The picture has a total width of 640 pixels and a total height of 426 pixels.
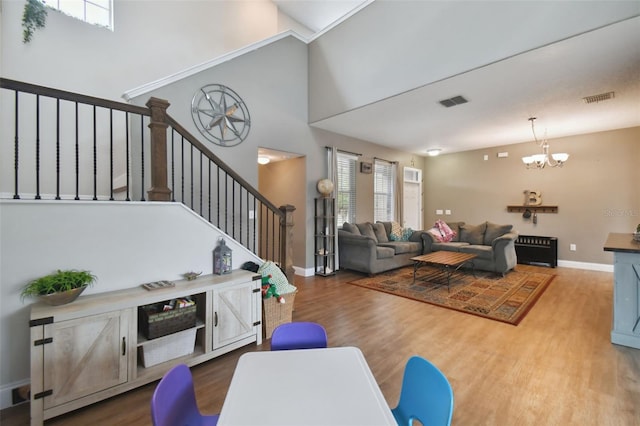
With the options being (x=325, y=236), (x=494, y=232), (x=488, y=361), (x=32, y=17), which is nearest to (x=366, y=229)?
(x=325, y=236)

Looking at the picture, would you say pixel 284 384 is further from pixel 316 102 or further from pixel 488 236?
pixel 488 236

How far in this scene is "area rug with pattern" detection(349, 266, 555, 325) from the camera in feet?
11.9

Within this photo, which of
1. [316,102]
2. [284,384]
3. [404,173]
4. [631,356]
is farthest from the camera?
[404,173]

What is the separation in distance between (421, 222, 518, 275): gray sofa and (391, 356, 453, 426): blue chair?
5068mm

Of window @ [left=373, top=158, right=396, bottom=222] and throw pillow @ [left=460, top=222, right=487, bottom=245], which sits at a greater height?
window @ [left=373, top=158, right=396, bottom=222]

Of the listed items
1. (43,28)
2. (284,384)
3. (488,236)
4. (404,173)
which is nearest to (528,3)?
(284,384)

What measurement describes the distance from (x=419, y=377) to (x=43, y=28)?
5.60m

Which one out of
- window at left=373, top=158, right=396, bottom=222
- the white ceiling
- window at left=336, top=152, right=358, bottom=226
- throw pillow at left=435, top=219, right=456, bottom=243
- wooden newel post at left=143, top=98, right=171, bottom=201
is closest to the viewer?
wooden newel post at left=143, top=98, right=171, bottom=201

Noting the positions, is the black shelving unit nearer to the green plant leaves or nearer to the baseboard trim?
the green plant leaves

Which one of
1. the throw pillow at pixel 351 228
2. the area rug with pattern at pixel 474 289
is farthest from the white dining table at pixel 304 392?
the throw pillow at pixel 351 228

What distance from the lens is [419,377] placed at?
119 centimetres

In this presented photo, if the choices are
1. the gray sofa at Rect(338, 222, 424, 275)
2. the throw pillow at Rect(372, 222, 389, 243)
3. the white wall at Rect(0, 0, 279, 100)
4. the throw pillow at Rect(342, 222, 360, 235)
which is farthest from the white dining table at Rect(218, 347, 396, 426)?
the throw pillow at Rect(372, 222, 389, 243)

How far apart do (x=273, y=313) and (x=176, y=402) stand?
1846 mm

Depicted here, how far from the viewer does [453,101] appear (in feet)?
14.0
